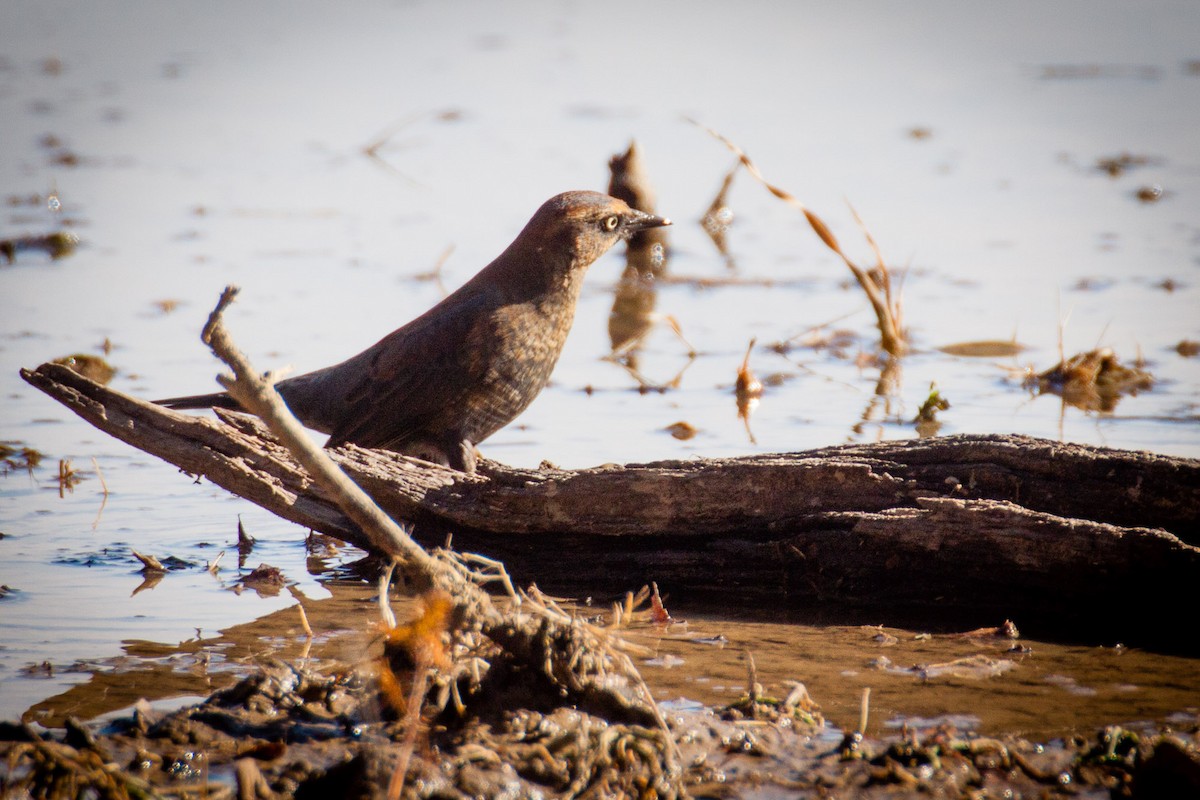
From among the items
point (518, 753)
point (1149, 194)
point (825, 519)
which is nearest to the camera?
point (518, 753)

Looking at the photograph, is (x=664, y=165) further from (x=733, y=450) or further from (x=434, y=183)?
(x=733, y=450)

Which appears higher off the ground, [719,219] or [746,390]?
[719,219]

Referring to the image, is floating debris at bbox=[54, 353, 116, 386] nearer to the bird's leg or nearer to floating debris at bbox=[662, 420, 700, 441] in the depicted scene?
the bird's leg

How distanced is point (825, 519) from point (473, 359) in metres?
1.83

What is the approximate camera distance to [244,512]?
5.70m

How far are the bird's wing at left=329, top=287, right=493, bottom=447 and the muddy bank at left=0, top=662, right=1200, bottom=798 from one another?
2225 mm

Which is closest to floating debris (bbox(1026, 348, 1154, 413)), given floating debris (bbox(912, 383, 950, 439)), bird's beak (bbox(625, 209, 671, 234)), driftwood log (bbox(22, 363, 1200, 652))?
floating debris (bbox(912, 383, 950, 439))

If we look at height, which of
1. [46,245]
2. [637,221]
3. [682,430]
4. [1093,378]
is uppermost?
[46,245]

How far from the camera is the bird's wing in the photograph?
5477 mm

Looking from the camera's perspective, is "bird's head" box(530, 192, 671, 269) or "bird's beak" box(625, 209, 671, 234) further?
"bird's beak" box(625, 209, 671, 234)

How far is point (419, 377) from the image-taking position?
18.1 ft

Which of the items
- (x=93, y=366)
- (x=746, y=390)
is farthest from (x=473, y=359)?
(x=93, y=366)

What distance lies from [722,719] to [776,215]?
8.45 meters

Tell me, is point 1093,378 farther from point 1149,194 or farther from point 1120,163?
point 1120,163
